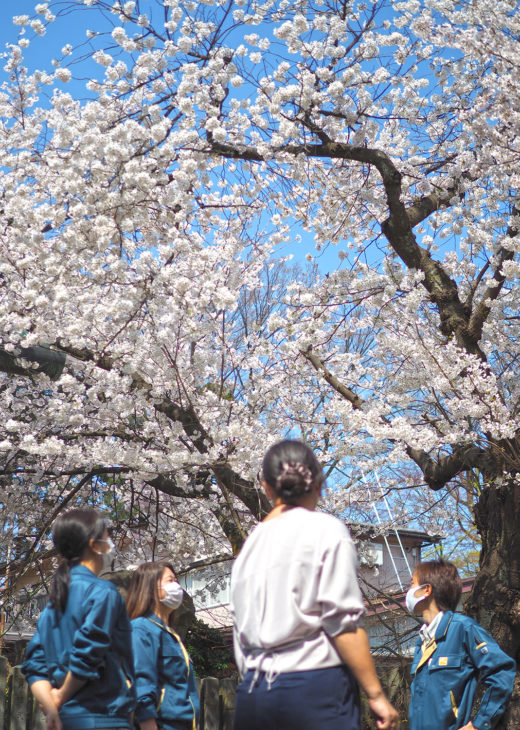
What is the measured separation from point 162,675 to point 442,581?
1370 millimetres

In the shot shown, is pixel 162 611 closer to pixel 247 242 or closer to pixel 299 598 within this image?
pixel 299 598

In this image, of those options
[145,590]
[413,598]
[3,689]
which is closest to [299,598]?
[145,590]

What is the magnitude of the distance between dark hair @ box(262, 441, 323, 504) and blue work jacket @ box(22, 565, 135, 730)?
81cm

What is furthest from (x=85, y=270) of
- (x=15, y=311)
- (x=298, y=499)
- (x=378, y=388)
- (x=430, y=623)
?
(x=298, y=499)

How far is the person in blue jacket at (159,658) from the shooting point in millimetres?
3090

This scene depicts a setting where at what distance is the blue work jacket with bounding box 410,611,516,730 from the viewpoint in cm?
328

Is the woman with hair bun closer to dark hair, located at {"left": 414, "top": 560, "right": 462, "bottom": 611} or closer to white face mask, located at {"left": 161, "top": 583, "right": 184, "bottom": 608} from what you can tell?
white face mask, located at {"left": 161, "top": 583, "right": 184, "bottom": 608}

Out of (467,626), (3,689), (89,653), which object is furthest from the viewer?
(3,689)

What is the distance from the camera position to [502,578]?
5.54m

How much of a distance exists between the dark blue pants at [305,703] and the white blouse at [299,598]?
27 mm

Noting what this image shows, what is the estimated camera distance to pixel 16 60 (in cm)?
639

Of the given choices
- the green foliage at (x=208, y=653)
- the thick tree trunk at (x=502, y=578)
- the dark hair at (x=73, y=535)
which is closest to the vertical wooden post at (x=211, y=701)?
the thick tree trunk at (x=502, y=578)

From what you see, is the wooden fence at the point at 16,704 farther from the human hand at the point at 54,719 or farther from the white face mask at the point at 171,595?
the human hand at the point at 54,719

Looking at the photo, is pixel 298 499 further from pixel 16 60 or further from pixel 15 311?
pixel 16 60
